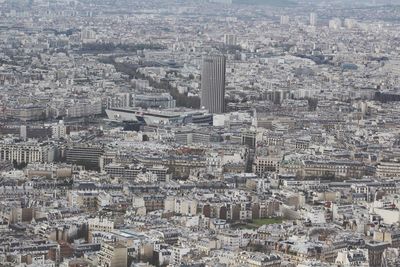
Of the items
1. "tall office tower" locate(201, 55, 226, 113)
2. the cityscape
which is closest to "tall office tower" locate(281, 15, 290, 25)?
the cityscape

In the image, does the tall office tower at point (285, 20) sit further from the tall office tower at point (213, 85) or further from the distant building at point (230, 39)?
the tall office tower at point (213, 85)

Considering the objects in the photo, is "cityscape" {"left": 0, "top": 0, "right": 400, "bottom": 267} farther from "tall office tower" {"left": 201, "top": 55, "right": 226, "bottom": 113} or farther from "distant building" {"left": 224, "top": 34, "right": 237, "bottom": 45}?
"distant building" {"left": 224, "top": 34, "right": 237, "bottom": 45}

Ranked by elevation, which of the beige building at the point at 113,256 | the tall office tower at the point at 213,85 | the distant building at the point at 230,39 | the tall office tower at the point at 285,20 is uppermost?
the beige building at the point at 113,256

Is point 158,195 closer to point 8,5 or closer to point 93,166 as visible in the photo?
point 93,166

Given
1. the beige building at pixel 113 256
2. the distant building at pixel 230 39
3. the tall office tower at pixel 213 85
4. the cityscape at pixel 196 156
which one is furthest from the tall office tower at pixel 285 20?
the beige building at pixel 113 256

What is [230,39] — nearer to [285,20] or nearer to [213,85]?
Result: [285,20]

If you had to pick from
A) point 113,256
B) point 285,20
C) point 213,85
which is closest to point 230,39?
point 285,20
